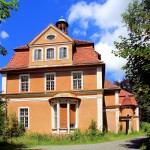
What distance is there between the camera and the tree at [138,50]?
80.2 ft

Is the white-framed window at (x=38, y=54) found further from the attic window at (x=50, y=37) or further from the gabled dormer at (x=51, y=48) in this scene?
the attic window at (x=50, y=37)

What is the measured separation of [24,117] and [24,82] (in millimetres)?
3781

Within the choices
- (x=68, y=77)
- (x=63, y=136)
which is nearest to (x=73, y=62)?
(x=68, y=77)

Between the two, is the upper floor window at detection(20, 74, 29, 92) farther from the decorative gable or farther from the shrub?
the shrub

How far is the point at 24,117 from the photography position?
35.2m

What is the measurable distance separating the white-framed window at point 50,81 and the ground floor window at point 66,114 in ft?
7.15

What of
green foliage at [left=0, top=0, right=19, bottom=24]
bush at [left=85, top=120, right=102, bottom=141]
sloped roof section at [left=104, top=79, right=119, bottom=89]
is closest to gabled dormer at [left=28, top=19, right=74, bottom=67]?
sloped roof section at [left=104, top=79, right=119, bottom=89]

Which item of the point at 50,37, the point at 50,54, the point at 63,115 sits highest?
the point at 50,37

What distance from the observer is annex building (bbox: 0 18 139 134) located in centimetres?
3334

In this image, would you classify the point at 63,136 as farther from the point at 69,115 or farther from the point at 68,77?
the point at 68,77

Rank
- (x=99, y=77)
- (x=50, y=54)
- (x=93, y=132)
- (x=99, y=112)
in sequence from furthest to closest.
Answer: (x=50, y=54)
(x=99, y=77)
(x=99, y=112)
(x=93, y=132)

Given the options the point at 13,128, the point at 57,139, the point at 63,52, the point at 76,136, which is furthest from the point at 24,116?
the point at 63,52

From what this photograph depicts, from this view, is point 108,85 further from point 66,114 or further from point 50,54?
point 50,54

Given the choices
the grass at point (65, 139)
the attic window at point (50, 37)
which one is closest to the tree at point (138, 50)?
the grass at point (65, 139)
